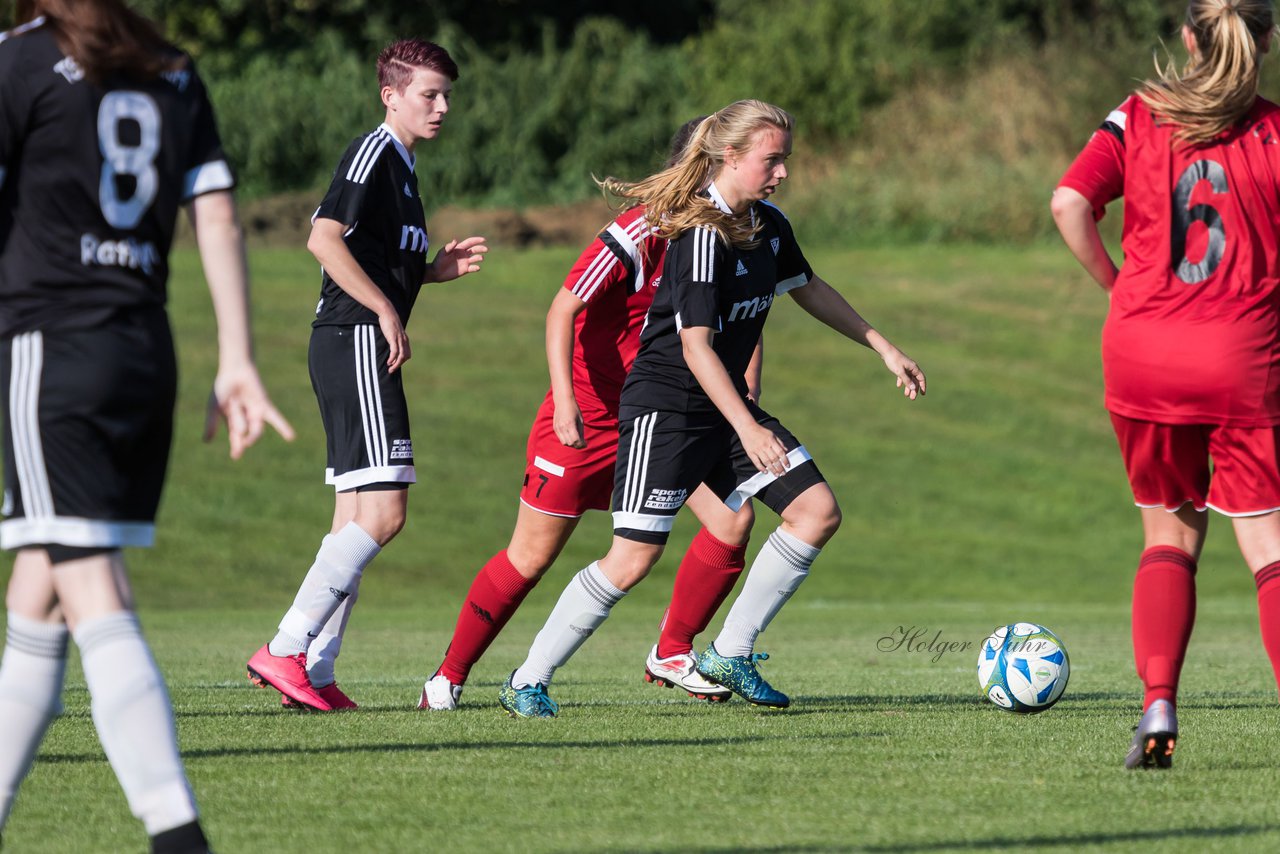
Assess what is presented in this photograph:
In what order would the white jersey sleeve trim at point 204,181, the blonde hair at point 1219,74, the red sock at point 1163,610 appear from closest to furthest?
1. the white jersey sleeve trim at point 204,181
2. the blonde hair at point 1219,74
3. the red sock at point 1163,610

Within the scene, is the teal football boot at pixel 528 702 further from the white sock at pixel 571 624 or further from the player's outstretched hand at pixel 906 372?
the player's outstretched hand at pixel 906 372

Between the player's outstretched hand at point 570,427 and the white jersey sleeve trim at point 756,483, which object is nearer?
the player's outstretched hand at point 570,427

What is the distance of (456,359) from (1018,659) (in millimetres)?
19457

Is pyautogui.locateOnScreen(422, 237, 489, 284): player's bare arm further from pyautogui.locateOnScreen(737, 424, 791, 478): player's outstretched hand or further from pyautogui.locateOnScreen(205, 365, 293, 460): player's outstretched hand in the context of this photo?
pyautogui.locateOnScreen(205, 365, 293, 460): player's outstretched hand

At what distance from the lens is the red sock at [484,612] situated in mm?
6684

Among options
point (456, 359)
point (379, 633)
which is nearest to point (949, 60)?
point (456, 359)

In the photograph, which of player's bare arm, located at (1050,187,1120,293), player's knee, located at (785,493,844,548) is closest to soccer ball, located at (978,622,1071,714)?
player's knee, located at (785,493,844,548)

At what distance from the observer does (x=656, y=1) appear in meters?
47.5

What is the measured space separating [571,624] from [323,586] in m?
0.94

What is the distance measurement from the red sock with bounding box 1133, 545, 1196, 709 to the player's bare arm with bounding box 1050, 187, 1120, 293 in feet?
2.62

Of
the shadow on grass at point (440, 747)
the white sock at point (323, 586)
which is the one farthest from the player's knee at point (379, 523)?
the shadow on grass at point (440, 747)

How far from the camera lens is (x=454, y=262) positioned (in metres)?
6.95

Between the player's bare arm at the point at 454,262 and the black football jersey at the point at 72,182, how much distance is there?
10.6ft

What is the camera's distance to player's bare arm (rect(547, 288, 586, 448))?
249 inches
